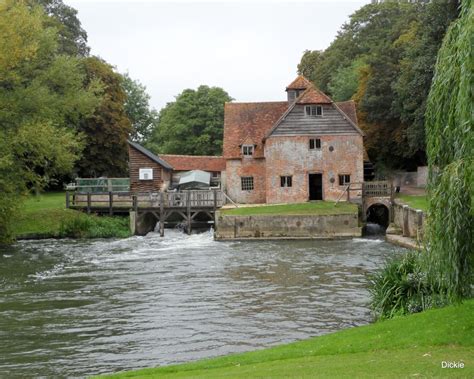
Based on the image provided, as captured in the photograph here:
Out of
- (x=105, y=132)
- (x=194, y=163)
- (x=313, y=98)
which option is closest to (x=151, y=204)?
(x=194, y=163)

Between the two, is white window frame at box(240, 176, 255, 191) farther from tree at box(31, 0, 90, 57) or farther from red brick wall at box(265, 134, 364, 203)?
tree at box(31, 0, 90, 57)

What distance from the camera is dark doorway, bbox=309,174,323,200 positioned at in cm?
4581

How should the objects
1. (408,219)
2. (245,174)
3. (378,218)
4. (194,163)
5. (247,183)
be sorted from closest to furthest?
(408,219)
(245,174)
(247,183)
(378,218)
(194,163)

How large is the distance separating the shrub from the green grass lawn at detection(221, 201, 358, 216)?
19.9 meters

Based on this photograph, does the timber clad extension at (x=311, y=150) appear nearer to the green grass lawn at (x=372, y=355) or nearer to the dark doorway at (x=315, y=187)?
the dark doorway at (x=315, y=187)

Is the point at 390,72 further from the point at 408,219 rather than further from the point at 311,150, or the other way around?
the point at 408,219

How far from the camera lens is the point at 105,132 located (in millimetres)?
57156

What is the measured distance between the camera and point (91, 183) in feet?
156

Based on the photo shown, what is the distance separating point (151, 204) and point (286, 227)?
10344 millimetres

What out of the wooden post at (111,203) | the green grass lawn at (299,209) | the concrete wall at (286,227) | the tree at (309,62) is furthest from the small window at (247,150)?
the tree at (309,62)

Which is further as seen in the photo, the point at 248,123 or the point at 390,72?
the point at 390,72

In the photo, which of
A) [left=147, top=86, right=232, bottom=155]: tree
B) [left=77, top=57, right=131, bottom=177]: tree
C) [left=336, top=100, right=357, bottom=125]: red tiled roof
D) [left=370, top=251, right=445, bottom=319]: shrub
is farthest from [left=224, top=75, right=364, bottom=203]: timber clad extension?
[left=370, top=251, right=445, bottom=319]: shrub

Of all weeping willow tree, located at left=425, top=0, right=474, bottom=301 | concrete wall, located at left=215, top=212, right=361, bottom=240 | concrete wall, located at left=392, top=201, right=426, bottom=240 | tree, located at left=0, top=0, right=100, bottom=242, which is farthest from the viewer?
concrete wall, located at left=215, top=212, right=361, bottom=240

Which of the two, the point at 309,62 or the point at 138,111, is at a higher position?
the point at 309,62
